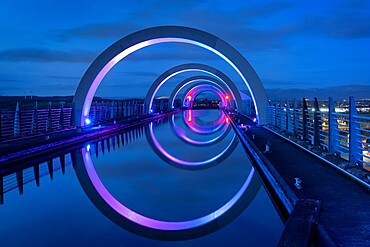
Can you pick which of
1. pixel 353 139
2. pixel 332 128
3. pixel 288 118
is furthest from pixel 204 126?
pixel 353 139

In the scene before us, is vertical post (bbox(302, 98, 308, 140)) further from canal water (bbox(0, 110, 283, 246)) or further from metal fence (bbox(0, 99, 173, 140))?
metal fence (bbox(0, 99, 173, 140))

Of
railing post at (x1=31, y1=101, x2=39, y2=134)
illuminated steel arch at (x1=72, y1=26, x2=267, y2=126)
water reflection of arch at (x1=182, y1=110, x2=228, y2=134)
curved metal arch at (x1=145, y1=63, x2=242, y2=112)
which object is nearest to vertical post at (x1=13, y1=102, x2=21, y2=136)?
railing post at (x1=31, y1=101, x2=39, y2=134)

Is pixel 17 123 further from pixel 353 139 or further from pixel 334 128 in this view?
pixel 353 139

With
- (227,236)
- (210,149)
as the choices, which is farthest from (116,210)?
(210,149)

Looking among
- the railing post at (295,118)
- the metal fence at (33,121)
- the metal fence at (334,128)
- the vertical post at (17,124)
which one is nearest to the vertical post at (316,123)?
the metal fence at (334,128)

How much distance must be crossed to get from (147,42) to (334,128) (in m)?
11.4

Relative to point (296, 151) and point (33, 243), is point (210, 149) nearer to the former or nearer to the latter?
point (296, 151)

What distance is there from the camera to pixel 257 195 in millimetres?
6262

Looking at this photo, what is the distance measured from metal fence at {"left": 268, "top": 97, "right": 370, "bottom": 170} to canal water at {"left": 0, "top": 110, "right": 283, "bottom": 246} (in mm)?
1769

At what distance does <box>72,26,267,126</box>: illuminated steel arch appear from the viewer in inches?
632

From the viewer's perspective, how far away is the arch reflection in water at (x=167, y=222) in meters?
4.62

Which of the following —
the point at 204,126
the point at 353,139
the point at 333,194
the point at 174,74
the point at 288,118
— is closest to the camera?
the point at 333,194

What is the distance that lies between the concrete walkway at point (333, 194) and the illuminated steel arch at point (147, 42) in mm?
9109

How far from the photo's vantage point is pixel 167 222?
494cm
